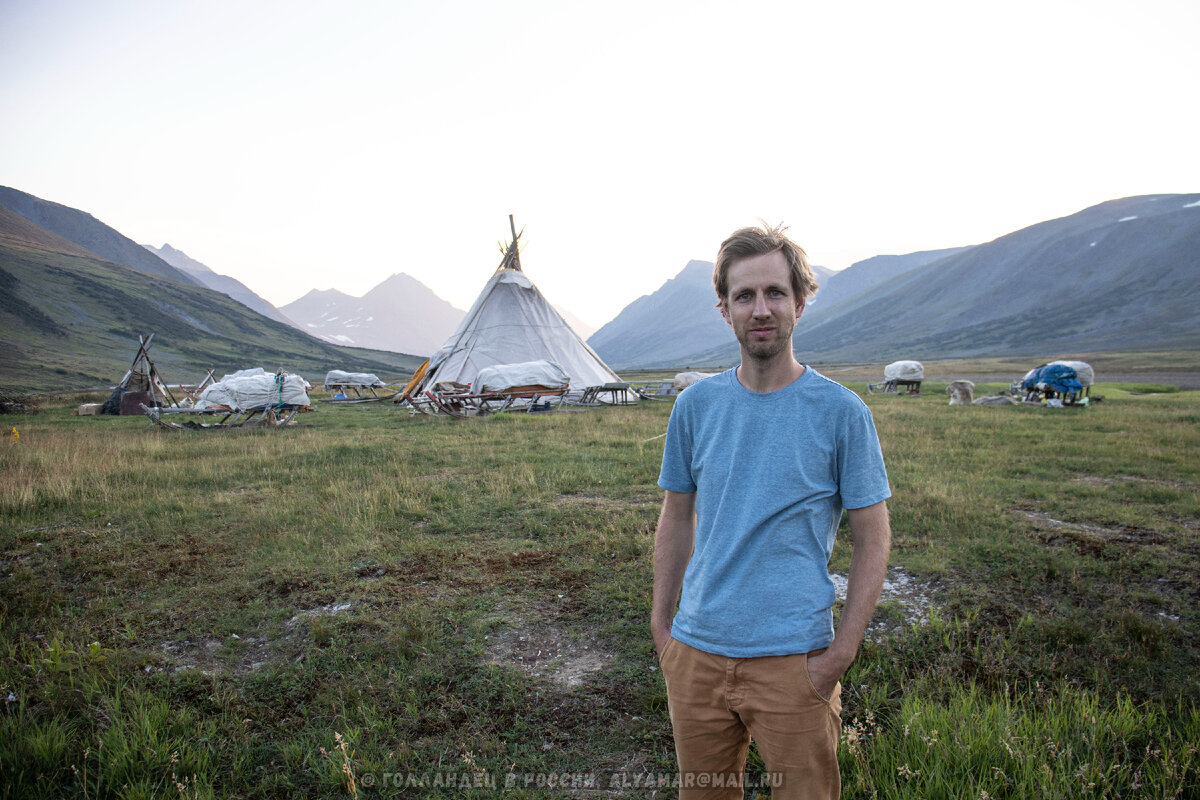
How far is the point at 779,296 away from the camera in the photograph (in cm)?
191

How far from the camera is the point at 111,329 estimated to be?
262ft

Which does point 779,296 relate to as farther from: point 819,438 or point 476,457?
point 476,457

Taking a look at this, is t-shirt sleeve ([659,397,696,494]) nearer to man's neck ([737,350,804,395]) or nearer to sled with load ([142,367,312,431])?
man's neck ([737,350,804,395])

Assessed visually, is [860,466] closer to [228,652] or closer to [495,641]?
[495,641]

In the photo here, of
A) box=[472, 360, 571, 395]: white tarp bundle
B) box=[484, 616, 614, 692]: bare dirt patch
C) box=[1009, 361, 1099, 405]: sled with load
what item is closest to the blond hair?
box=[484, 616, 614, 692]: bare dirt patch

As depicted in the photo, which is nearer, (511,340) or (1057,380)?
(1057,380)

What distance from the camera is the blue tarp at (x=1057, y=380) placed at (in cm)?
1956

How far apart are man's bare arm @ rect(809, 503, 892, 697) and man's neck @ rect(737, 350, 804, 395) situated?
47 centimetres

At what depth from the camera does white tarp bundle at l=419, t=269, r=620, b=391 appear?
23.7 m

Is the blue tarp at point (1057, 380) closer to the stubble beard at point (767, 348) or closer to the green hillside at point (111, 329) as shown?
the stubble beard at point (767, 348)

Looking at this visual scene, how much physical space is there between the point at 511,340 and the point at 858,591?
22934mm

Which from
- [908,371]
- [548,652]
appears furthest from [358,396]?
[548,652]

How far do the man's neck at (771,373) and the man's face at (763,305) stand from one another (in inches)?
1.0

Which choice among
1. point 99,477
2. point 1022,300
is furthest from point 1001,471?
point 1022,300
